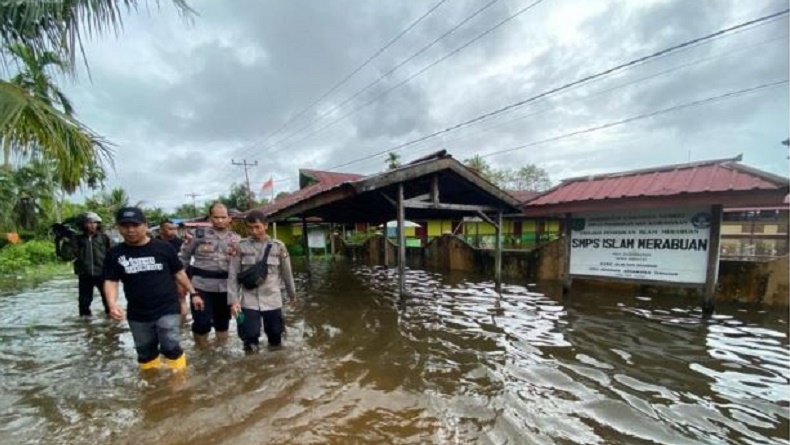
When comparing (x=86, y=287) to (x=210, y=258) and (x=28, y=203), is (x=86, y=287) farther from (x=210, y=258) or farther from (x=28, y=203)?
(x=28, y=203)

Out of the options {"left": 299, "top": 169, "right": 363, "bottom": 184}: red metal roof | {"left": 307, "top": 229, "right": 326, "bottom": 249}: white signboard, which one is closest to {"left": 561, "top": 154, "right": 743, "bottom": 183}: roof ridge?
{"left": 307, "top": 229, "right": 326, "bottom": 249}: white signboard

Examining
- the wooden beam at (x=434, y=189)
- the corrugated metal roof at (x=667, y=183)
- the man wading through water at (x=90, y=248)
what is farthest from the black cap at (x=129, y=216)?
the corrugated metal roof at (x=667, y=183)

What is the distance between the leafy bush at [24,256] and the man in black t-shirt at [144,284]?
17698 millimetres

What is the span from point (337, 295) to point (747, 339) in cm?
788

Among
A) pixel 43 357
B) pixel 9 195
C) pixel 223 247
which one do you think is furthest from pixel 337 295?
pixel 9 195

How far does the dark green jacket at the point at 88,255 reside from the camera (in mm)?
6543

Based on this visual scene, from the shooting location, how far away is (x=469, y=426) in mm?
3328

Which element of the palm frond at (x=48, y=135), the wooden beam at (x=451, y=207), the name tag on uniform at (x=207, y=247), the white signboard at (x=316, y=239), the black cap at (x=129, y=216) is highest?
the palm frond at (x=48, y=135)

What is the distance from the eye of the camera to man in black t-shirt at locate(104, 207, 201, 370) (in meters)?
3.73

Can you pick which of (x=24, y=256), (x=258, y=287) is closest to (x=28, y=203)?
(x=24, y=256)

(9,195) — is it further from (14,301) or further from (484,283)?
(484,283)

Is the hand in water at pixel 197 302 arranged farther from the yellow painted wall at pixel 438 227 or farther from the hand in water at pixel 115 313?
the yellow painted wall at pixel 438 227

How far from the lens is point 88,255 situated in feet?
21.4

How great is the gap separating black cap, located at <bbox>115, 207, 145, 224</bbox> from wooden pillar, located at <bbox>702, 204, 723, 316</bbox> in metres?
8.33
